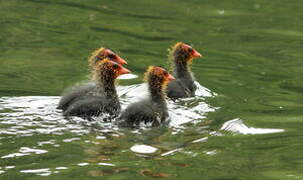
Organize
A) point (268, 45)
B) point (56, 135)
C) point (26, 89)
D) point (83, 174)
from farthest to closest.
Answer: point (268, 45) → point (26, 89) → point (56, 135) → point (83, 174)

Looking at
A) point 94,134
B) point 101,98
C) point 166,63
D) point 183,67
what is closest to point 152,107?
point 101,98

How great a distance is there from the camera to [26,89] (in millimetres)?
10820

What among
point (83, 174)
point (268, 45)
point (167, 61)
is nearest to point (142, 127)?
point (83, 174)

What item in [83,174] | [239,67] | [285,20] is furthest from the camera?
[285,20]

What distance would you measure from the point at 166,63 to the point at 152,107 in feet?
10.9

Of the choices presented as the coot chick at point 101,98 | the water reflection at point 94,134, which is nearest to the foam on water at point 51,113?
the water reflection at point 94,134

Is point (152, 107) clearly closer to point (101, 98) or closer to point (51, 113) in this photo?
point (101, 98)

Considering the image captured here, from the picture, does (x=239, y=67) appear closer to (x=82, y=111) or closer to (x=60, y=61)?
(x=60, y=61)

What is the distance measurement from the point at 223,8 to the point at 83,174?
915 cm

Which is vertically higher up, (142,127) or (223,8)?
(223,8)

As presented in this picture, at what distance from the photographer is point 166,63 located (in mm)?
12688

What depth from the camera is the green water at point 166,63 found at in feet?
25.6

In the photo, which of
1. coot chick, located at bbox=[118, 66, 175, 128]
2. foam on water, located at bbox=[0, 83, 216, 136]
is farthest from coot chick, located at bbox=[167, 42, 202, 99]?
coot chick, located at bbox=[118, 66, 175, 128]

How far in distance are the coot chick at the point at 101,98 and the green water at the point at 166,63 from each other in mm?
670
